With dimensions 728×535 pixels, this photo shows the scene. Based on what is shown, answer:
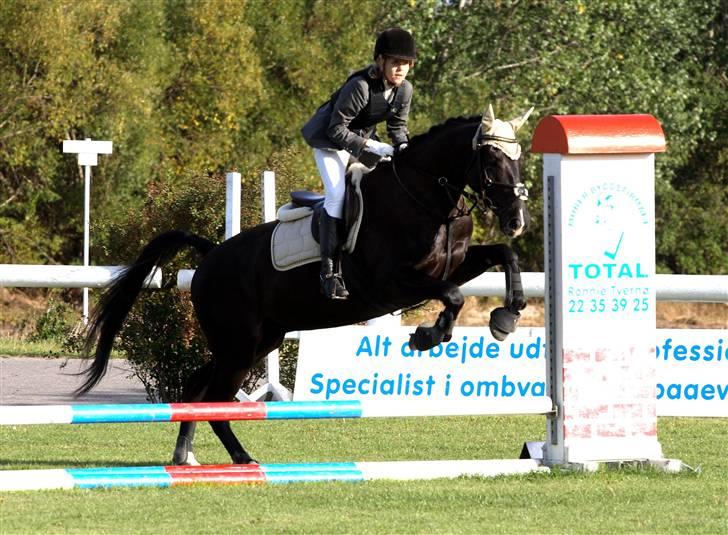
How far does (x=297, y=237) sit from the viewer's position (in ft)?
26.0

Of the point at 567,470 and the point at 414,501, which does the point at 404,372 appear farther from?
the point at 414,501

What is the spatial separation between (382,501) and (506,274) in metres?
1.54

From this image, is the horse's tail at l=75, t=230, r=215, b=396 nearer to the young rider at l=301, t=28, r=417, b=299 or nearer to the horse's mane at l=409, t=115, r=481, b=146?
the young rider at l=301, t=28, r=417, b=299

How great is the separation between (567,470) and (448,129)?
1872mm

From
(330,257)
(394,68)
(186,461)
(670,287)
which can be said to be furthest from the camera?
(670,287)

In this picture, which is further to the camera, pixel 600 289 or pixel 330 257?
pixel 330 257

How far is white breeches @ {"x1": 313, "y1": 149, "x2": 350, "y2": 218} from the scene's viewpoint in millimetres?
7609

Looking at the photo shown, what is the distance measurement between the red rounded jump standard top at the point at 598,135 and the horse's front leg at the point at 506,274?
0.58 metres

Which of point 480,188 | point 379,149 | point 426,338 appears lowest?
point 426,338

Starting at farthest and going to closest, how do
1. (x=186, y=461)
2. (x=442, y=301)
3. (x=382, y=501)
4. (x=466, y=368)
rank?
(x=466, y=368) < (x=186, y=461) < (x=442, y=301) < (x=382, y=501)

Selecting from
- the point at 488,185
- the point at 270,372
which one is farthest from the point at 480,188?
the point at 270,372

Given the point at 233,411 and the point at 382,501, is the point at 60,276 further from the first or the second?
the point at 382,501

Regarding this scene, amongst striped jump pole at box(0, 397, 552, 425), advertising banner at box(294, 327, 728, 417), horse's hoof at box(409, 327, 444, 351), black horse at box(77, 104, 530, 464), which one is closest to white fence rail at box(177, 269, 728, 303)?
advertising banner at box(294, 327, 728, 417)

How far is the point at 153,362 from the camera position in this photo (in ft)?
35.0
